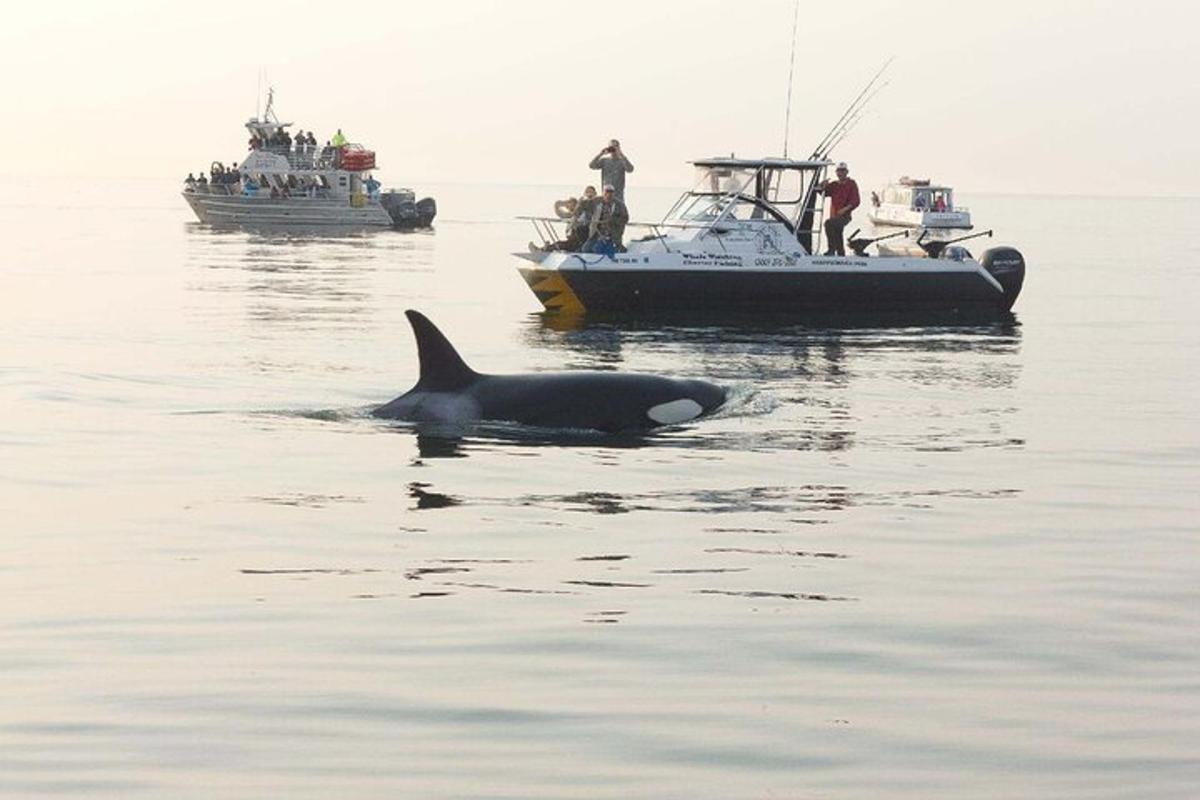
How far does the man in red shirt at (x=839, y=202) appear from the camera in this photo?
37.1 m

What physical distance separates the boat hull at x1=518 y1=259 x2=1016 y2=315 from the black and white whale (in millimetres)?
16880

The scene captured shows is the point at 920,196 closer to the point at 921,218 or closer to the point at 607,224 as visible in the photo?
the point at 921,218

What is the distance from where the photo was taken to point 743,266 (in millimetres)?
36438

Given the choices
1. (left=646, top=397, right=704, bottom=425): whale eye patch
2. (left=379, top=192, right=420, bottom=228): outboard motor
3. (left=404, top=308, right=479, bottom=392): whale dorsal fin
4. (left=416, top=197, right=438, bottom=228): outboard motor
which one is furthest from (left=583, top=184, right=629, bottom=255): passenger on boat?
(left=416, top=197, right=438, bottom=228): outboard motor

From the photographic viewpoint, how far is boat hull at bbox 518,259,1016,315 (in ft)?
117

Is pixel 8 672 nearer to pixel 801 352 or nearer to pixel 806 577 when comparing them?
pixel 806 577

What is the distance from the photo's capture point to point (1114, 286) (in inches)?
2250

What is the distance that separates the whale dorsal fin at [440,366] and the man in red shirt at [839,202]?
1924 cm

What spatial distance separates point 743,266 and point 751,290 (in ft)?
Answer: 1.49

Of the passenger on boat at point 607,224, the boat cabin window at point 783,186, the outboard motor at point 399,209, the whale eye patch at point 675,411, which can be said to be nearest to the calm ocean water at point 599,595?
the whale eye patch at point 675,411

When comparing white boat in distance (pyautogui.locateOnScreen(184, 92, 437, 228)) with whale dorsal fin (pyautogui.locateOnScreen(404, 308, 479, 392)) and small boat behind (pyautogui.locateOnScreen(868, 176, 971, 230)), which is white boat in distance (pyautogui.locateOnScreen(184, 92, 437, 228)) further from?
whale dorsal fin (pyautogui.locateOnScreen(404, 308, 479, 392))

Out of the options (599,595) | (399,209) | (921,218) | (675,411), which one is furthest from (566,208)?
(399,209)

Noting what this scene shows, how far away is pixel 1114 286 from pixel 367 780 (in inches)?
2054

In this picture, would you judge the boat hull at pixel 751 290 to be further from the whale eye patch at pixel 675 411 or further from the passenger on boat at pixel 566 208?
the whale eye patch at pixel 675 411
